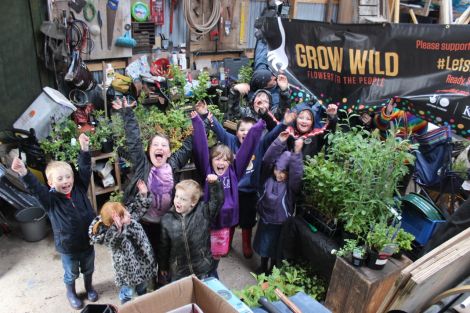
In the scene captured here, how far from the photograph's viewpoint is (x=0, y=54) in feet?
14.2

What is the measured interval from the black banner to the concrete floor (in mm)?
2046

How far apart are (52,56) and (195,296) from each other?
13.4ft

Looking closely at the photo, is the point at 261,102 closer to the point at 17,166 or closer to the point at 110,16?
the point at 17,166

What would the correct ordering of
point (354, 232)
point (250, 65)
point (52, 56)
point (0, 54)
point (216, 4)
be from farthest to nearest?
point (250, 65)
point (216, 4)
point (52, 56)
point (0, 54)
point (354, 232)

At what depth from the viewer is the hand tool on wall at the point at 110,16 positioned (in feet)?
17.0

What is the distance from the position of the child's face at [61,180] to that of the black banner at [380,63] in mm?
2437

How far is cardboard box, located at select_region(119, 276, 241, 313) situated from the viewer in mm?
1553

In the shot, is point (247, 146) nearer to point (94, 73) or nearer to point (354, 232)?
point (354, 232)

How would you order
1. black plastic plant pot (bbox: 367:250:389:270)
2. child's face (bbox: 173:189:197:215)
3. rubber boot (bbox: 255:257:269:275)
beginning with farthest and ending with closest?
1. rubber boot (bbox: 255:257:269:275)
2. child's face (bbox: 173:189:197:215)
3. black plastic plant pot (bbox: 367:250:389:270)

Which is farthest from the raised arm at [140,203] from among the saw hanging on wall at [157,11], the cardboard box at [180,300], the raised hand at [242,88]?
the saw hanging on wall at [157,11]

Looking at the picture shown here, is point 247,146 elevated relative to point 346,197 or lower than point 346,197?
elevated

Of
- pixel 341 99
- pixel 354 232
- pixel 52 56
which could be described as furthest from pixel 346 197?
pixel 52 56

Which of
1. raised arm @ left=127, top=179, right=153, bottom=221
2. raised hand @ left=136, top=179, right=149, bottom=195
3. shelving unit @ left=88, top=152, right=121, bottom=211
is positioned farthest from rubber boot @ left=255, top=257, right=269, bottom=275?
shelving unit @ left=88, top=152, right=121, bottom=211

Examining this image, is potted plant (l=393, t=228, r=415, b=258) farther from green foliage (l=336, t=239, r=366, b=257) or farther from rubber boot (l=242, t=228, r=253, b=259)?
rubber boot (l=242, t=228, r=253, b=259)
